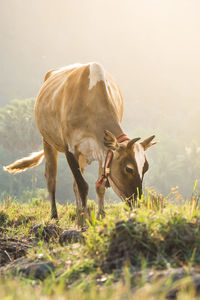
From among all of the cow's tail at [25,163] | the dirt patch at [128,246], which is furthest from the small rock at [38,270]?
the cow's tail at [25,163]

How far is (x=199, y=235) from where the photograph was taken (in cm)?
257

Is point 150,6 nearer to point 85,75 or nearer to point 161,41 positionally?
point 161,41

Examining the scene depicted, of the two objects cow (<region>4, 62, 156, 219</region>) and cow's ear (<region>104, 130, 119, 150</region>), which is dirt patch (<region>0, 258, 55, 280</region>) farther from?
cow's ear (<region>104, 130, 119, 150</region>)

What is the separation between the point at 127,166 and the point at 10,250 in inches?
57.5

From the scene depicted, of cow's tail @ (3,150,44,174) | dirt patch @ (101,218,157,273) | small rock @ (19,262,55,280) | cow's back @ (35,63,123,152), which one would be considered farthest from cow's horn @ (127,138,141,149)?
cow's tail @ (3,150,44,174)

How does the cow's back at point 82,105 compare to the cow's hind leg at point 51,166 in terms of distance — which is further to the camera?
the cow's hind leg at point 51,166

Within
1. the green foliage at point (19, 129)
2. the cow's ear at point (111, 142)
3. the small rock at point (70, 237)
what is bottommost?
the green foliage at point (19, 129)

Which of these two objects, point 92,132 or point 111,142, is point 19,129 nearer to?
point 92,132

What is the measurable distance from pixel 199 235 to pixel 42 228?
2.11 metres

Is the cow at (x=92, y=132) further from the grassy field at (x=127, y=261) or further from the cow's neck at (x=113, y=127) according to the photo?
the grassy field at (x=127, y=261)

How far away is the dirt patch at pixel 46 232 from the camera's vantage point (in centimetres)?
423

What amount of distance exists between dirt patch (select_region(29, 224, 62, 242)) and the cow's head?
78 centimetres

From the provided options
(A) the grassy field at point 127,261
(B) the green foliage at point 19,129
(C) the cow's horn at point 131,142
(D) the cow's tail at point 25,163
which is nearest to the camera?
(A) the grassy field at point 127,261

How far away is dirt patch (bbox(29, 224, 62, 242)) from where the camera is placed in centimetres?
423
